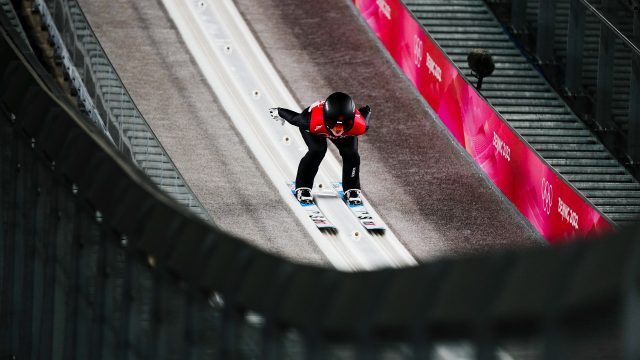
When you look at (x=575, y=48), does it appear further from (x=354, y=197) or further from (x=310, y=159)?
(x=310, y=159)

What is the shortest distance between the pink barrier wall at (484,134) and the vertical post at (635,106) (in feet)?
6.68

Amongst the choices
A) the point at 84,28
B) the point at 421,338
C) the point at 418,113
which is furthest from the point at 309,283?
the point at 418,113

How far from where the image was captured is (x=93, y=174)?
10.5 ft

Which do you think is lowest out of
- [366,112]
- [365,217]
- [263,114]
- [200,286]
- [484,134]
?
[200,286]

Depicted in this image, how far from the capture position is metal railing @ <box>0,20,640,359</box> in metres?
1.82

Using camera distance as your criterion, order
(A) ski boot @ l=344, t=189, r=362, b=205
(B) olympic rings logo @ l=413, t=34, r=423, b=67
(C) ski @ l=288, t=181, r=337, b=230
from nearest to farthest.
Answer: (C) ski @ l=288, t=181, r=337, b=230 < (A) ski boot @ l=344, t=189, r=362, b=205 < (B) olympic rings logo @ l=413, t=34, r=423, b=67

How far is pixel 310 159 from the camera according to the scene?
56.9 ft

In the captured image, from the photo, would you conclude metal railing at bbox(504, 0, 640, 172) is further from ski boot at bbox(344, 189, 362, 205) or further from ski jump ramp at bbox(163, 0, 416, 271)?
ski boot at bbox(344, 189, 362, 205)

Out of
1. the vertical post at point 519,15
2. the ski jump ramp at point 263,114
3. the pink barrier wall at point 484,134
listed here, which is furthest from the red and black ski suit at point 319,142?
the vertical post at point 519,15

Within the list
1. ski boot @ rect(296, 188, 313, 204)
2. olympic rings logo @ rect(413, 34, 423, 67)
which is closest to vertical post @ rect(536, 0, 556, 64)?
olympic rings logo @ rect(413, 34, 423, 67)

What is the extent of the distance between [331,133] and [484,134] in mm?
2149

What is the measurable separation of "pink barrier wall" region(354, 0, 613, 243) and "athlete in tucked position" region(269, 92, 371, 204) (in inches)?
55.8

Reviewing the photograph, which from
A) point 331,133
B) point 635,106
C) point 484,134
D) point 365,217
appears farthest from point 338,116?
point 635,106

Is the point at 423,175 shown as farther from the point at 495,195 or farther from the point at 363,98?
the point at 363,98
